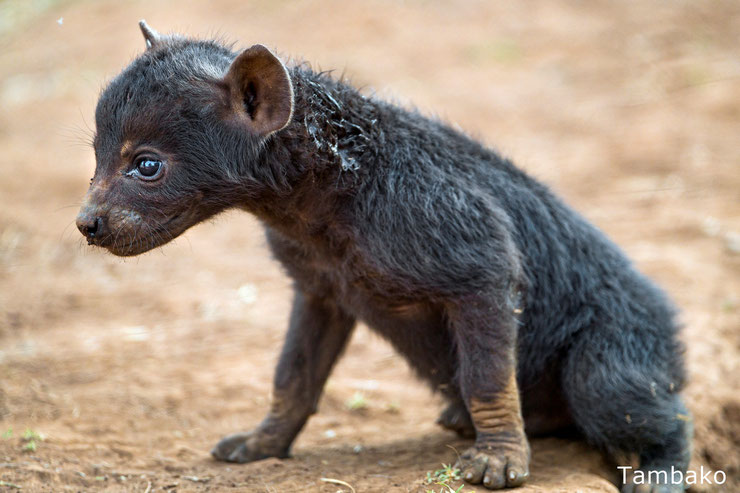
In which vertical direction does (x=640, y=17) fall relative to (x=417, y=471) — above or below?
above

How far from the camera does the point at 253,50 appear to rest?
3385 millimetres

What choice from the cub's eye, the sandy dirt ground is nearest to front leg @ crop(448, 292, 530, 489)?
the sandy dirt ground

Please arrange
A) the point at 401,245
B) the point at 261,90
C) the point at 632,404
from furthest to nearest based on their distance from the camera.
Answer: the point at 632,404 < the point at 401,245 < the point at 261,90

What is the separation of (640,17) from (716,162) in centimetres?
516

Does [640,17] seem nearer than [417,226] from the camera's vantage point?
No

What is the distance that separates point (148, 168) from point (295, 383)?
5.53 ft

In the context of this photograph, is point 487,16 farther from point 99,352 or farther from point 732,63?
point 99,352

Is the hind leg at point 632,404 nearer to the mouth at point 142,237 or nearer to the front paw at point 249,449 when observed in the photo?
the front paw at point 249,449

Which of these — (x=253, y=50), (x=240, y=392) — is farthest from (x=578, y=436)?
(x=253, y=50)

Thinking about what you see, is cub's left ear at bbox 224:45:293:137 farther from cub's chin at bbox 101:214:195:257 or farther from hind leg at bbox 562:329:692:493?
hind leg at bbox 562:329:692:493

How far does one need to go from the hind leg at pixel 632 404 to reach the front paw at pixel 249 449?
1.73 meters

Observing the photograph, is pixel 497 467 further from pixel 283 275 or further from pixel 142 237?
pixel 283 275

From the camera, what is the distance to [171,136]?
3.50 m

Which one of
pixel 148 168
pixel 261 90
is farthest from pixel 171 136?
pixel 261 90
